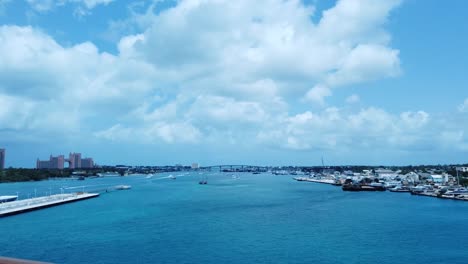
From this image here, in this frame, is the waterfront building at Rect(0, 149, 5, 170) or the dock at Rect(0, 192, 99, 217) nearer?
the dock at Rect(0, 192, 99, 217)

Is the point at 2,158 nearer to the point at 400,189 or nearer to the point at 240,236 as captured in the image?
the point at 400,189

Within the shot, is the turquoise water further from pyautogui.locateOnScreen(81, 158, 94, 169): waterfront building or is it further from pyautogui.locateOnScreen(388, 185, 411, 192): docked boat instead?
pyautogui.locateOnScreen(81, 158, 94, 169): waterfront building

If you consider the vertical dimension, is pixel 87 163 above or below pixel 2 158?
below

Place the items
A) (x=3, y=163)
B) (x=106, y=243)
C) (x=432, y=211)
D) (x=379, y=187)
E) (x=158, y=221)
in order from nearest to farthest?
(x=106, y=243), (x=158, y=221), (x=432, y=211), (x=379, y=187), (x=3, y=163)

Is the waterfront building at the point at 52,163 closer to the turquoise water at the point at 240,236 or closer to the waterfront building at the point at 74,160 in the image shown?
the waterfront building at the point at 74,160

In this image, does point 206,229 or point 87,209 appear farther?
point 87,209

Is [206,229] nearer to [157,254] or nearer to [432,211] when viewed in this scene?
[157,254]

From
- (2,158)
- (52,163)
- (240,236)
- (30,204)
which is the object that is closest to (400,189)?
(240,236)

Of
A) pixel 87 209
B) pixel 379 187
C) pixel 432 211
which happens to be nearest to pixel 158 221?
pixel 87 209

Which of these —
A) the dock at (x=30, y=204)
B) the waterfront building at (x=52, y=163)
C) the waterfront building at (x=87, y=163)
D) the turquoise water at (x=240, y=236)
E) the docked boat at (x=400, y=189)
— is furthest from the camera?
the waterfront building at (x=87, y=163)

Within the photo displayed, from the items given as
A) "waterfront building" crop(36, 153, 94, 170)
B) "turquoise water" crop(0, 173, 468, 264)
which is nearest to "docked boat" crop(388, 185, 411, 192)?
"turquoise water" crop(0, 173, 468, 264)

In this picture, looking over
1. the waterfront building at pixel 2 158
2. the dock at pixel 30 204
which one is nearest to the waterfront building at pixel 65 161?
the waterfront building at pixel 2 158
